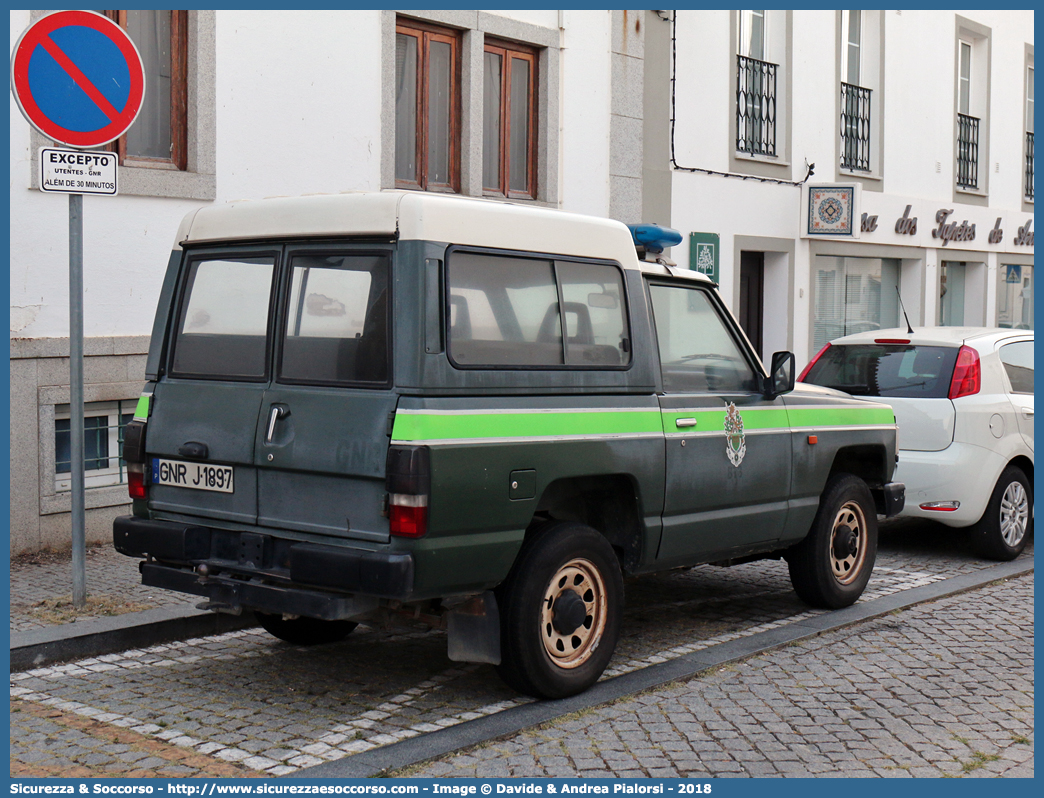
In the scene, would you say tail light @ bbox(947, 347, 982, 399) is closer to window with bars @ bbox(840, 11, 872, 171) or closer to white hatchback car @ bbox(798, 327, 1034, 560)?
white hatchback car @ bbox(798, 327, 1034, 560)

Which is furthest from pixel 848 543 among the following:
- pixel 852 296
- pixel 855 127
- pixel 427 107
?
pixel 855 127

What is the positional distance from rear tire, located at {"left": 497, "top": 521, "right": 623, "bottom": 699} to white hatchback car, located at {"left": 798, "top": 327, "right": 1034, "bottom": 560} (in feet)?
13.2

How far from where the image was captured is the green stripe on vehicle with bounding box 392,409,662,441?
15.9 ft

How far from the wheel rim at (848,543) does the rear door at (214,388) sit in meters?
3.59

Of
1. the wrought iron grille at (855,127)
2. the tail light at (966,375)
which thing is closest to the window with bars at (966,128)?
the wrought iron grille at (855,127)

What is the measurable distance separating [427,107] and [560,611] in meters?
7.28

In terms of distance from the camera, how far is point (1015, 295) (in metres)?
22.6

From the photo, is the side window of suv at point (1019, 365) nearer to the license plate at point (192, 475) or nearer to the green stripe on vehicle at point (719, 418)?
the green stripe on vehicle at point (719, 418)

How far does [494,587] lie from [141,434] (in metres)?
1.84

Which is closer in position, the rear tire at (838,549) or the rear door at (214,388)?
the rear door at (214,388)

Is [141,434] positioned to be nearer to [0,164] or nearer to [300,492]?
[300,492]

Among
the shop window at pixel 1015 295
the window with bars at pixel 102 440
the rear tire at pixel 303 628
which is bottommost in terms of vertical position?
the rear tire at pixel 303 628

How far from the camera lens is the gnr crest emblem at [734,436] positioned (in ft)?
20.7

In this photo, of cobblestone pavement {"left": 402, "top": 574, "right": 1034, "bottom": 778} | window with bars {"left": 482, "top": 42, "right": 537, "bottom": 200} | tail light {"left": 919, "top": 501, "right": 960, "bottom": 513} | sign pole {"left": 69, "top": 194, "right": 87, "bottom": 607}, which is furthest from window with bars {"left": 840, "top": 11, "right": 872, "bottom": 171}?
sign pole {"left": 69, "top": 194, "right": 87, "bottom": 607}
